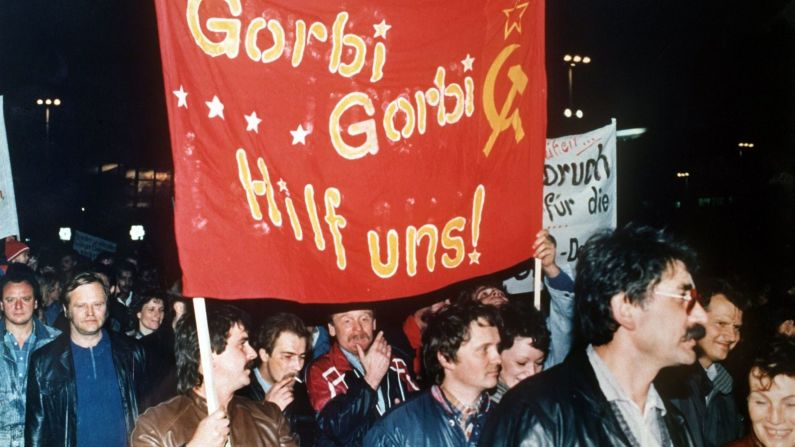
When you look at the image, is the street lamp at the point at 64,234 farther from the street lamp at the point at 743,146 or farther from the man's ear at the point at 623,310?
the man's ear at the point at 623,310

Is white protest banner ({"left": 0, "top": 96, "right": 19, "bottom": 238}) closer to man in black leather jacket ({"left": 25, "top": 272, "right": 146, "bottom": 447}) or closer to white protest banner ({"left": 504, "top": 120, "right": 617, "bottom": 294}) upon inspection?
man in black leather jacket ({"left": 25, "top": 272, "right": 146, "bottom": 447})

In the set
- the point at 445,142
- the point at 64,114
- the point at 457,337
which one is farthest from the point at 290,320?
the point at 64,114

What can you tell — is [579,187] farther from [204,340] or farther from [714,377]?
[204,340]

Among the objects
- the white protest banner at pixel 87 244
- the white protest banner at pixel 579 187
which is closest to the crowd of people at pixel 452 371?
the white protest banner at pixel 579 187

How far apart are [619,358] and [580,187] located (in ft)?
14.6

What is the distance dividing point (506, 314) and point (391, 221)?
1303mm

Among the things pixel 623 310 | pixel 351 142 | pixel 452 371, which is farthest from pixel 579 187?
pixel 623 310

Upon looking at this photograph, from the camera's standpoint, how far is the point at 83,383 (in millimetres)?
4742

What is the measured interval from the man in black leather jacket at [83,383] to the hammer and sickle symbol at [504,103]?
2.97 meters

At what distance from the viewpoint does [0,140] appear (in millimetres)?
6648

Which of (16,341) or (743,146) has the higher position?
(743,146)

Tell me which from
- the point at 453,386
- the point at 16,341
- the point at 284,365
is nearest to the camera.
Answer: the point at 453,386

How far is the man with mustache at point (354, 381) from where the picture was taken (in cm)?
423

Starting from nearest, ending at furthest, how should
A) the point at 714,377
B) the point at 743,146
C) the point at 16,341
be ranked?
1. the point at 714,377
2. the point at 16,341
3. the point at 743,146
